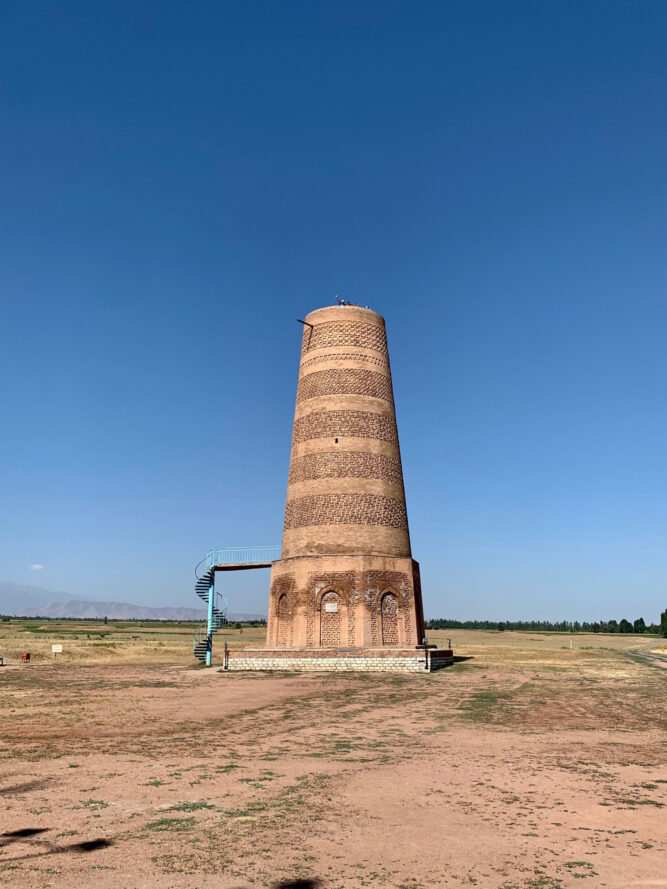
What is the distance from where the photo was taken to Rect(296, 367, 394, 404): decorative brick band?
89.0 ft

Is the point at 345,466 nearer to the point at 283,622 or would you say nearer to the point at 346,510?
the point at 346,510

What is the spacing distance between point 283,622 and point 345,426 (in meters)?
7.89

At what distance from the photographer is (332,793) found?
24.6ft

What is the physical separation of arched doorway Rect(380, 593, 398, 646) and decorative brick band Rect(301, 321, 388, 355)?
1023cm

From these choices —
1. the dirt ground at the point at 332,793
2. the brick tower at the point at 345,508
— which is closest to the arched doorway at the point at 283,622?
the brick tower at the point at 345,508

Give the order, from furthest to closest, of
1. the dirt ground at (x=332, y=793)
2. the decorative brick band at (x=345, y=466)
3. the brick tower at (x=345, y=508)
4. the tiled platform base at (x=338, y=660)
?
1. the decorative brick band at (x=345, y=466)
2. the brick tower at (x=345, y=508)
3. the tiled platform base at (x=338, y=660)
4. the dirt ground at (x=332, y=793)

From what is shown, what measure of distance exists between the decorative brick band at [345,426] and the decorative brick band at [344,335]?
9.88 ft

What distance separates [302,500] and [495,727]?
15359mm

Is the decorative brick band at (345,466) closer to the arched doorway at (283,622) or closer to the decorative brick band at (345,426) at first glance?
the decorative brick band at (345,426)

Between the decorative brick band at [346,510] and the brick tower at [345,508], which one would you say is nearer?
the brick tower at [345,508]

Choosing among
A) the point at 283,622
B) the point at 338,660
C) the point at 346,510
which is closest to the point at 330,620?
the point at 338,660

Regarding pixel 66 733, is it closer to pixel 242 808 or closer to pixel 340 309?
pixel 242 808

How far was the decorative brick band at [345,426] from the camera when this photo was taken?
2656 centimetres

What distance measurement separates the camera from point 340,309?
28.2m
